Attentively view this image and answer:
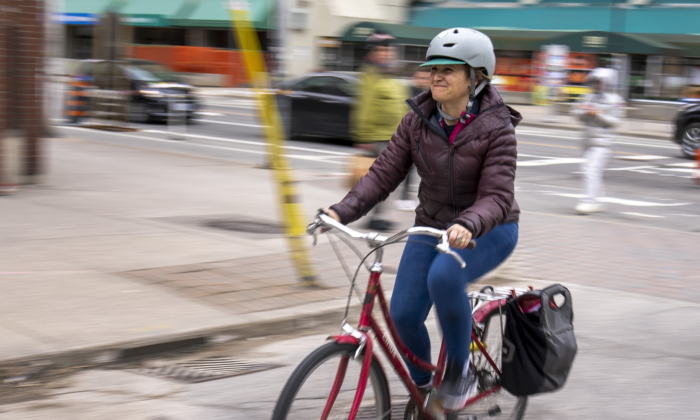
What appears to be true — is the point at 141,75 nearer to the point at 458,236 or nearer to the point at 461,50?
the point at 461,50

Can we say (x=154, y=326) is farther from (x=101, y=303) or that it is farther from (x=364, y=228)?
(x=364, y=228)

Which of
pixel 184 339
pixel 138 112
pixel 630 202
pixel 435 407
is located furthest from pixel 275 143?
pixel 138 112

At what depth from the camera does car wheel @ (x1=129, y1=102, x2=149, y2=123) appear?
68.4 ft

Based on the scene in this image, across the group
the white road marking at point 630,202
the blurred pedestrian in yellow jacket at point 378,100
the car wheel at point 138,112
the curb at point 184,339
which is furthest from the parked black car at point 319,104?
the curb at point 184,339

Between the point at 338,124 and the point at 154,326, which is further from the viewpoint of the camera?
the point at 338,124

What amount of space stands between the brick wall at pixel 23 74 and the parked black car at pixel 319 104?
8546mm

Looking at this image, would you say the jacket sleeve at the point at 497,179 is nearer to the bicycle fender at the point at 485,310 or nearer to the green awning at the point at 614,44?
the bicycle fender at the point at 485,310

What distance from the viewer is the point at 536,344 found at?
370 cm

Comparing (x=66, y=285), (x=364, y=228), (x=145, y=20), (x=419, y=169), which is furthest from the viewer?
(x=145, y=20)

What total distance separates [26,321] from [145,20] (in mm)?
40166

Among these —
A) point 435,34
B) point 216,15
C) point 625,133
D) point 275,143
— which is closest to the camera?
point 275,143

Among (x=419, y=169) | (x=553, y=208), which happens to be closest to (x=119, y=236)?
(x=419, y=169)

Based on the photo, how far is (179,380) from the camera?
15.5 feet

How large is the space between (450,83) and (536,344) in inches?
45.9
